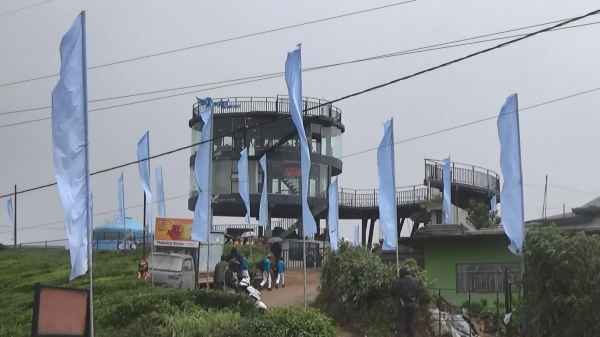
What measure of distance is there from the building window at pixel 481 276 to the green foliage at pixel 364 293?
514 cm

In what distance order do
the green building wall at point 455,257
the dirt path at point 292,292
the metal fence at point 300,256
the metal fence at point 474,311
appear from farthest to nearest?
the metal fence at point 300,256 → the dirt path at point 292,292 → the green building wall at point 455,257 → the metal fence at point 474,311

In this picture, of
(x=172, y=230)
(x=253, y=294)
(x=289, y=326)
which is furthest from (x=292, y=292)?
(x=289, y=326)

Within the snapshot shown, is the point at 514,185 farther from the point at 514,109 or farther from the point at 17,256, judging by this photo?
the point at 17,256

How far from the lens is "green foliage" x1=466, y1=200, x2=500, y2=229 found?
1713 inches

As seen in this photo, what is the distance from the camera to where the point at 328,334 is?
17.5 m

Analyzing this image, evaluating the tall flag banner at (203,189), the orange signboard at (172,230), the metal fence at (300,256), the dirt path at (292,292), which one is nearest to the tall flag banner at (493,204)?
the metal fence at (300,256)

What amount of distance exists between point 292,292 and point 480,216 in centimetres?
1595

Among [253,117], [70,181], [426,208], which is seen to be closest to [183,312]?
[70,181]

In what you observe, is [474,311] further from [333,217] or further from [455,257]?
[333,217]

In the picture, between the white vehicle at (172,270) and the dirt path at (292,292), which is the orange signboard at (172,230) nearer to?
the white vehicle at (172,270)

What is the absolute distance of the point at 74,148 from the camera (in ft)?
50.5

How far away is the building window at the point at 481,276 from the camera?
2625cm

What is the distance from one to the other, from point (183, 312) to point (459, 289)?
36.1 ft

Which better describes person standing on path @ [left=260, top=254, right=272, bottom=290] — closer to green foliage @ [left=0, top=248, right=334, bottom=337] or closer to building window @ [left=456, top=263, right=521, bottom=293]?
green foliage @ [left=0, top=248, right=334, bottom=337]
